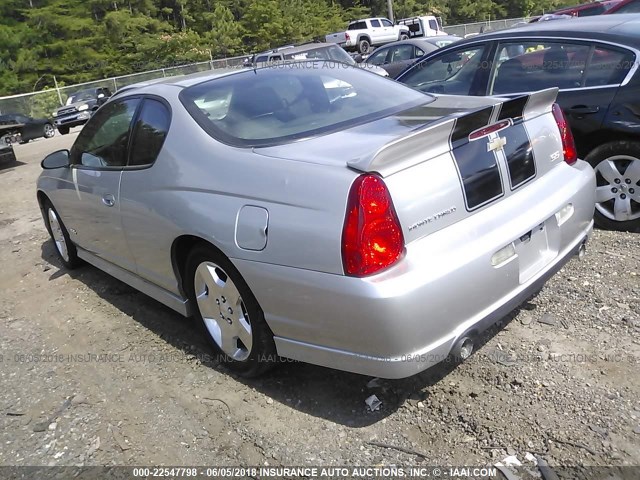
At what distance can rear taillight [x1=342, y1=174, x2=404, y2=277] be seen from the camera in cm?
241

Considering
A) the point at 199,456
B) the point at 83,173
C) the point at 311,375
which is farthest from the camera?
the point at 83,173

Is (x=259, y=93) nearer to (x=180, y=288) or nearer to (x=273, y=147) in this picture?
(x=273, y=147)

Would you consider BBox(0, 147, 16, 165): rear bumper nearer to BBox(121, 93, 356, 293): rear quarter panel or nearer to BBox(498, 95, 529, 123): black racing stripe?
BBox(121, 93, 356, 293): rear quarter panel

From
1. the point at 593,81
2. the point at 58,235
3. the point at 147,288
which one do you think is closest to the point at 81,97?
the point at 58,235

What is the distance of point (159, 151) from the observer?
11.2ft

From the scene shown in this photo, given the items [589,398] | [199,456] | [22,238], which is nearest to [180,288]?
[199,456]

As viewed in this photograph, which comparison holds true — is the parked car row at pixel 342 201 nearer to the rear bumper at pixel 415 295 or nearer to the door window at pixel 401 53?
the rear bumper at pixel 415 295

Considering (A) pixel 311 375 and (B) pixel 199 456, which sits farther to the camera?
(A) pixel 311 375

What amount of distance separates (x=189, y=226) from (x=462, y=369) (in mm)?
1641

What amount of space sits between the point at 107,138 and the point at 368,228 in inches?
97.4

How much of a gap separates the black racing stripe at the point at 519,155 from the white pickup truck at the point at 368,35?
30.8 m

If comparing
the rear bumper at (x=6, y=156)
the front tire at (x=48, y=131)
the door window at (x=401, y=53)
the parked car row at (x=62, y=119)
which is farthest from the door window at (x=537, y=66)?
the front tire at (x=48, y=131)

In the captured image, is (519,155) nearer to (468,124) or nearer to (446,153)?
(468,124)

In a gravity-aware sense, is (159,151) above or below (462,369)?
above
